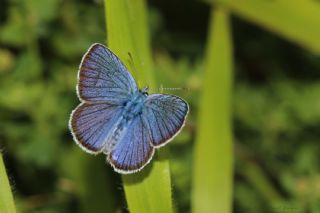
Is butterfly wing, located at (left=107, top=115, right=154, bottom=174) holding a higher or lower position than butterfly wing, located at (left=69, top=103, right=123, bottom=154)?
lower

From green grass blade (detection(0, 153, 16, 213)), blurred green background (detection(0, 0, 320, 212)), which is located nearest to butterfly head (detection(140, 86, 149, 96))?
green grass blade (detection(0, 153, 16, 213))

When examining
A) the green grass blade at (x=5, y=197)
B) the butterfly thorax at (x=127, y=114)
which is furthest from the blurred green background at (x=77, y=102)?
the green grass blade at (x=5, y=197)

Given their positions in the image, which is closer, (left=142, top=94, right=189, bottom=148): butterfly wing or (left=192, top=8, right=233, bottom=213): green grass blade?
(left=142, top=94, right=189, bottom=148): butterfly wing

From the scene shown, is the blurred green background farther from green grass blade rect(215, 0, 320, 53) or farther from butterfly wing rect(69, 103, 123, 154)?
butterfly wing rect(69, 103, 123, 154)

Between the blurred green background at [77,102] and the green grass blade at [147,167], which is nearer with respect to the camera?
the green grass blade at [147,167]

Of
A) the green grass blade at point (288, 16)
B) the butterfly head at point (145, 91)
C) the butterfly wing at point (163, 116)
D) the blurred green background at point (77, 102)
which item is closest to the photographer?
the butterfly wing at point (163, 116)

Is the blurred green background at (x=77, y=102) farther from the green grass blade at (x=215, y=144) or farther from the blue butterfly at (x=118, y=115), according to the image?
the blue butterfly at (x=118, y=115)

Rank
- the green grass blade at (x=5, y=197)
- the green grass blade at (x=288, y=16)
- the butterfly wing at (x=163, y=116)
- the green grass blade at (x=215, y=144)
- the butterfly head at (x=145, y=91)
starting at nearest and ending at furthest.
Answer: the green grass blade at (x=5, y=197) → the butterfly wing at (x=163, y=116) → the butterfly head at (x=145, y=91) → the green grass blade at (x=215, y=144) → the green grass blade at (x=288, y=16)

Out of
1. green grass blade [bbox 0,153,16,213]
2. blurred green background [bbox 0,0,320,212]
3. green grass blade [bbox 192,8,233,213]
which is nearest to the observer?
green grass blade [bbox 0,153,16,213]
